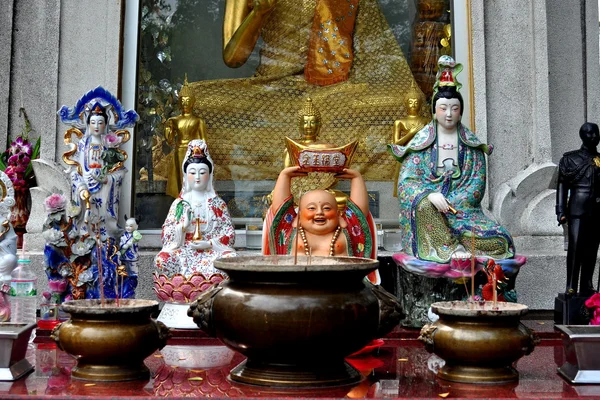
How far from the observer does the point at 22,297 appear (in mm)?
6293

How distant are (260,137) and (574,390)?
5597mm

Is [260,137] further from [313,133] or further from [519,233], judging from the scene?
[519,233]

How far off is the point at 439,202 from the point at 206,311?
293 cm

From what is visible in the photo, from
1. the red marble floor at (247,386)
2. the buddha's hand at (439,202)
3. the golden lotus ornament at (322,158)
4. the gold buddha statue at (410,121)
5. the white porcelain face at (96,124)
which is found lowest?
the red marble floor at (247,386)

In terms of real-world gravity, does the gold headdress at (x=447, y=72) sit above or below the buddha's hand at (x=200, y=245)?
above

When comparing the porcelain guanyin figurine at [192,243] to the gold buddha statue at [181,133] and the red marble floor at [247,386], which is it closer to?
the red marble floor at [247,386]

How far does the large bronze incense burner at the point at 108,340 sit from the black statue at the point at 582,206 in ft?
12.0

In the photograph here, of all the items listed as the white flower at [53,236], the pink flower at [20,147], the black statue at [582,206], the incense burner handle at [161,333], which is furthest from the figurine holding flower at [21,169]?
the black statue at [582,206]

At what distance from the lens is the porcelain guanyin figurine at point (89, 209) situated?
6.66 m

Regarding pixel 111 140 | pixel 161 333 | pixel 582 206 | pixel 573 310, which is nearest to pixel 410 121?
pixel 582 206

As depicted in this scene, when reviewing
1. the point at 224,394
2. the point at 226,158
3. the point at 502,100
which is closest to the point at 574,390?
the point at 224,394

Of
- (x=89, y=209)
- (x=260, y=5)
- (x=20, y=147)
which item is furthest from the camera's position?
(x=260, y=5)

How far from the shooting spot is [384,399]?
150 inches

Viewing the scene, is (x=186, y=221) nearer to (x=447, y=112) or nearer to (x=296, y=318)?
(x=447, y=112)
